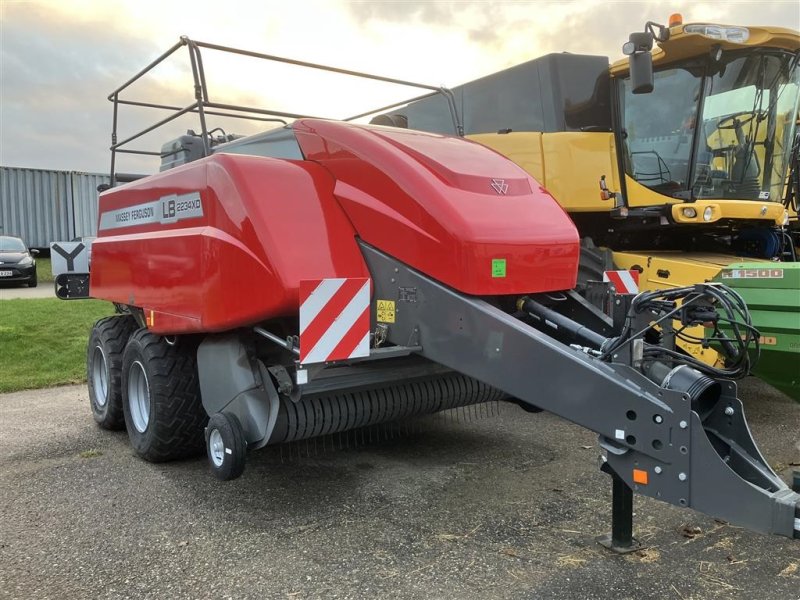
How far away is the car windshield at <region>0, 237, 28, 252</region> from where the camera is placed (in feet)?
51.1

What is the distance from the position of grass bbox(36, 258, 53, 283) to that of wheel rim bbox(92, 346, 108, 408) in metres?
13.3

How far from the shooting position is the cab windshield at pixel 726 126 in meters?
5.39

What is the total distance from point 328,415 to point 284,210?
1095mm

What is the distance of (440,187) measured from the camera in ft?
10.0

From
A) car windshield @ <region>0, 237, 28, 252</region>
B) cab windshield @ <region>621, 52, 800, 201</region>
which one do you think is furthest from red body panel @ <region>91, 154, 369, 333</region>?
car windshield @ <region>0, 237, 28, 252</region>

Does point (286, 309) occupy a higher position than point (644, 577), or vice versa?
point (286, 309)

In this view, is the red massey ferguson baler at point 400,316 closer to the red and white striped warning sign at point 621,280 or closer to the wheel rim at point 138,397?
the wheel rim at point 138,397

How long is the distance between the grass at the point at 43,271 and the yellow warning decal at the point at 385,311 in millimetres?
16059

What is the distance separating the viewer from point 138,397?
174 inches

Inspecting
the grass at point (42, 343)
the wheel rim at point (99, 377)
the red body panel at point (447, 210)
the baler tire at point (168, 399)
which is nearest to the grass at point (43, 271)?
the grass at point (42, 343)

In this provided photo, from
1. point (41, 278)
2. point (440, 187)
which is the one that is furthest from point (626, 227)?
point (41, 278)

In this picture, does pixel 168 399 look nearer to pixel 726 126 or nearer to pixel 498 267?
pixel 498 267

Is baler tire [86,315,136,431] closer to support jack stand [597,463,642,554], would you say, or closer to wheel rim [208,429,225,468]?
wheel rim [208,429,225,468]

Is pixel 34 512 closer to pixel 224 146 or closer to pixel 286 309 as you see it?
pixel 286 309
